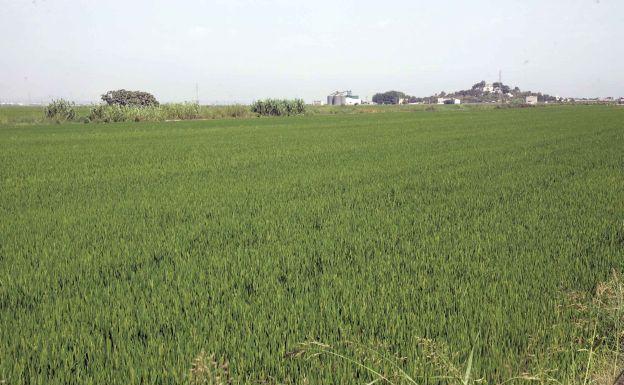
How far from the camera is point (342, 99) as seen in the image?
173625 mm

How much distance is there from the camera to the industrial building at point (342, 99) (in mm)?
172750

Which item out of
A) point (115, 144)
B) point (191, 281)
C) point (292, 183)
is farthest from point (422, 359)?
point (115, 144)

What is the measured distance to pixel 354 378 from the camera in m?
2.73

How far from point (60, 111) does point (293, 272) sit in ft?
146

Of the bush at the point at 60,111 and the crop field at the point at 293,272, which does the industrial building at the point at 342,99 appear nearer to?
the bush at the point at 60,111

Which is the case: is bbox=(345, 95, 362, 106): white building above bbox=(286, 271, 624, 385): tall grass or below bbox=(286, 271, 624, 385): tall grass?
above


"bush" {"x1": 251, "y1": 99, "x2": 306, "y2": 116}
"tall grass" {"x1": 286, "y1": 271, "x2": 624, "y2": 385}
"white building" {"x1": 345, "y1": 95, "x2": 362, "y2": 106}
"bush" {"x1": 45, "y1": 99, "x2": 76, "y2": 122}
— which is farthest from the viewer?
"white building" {"x1": 345, "y1": 95, "x2": 362, "y2": 106}

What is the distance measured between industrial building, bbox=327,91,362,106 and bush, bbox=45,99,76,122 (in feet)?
433

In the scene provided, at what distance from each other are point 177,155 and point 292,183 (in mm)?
6933

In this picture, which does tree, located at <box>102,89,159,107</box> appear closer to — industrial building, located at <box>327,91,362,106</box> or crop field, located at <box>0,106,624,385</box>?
crop field, located at <box>0,106,624,385</box>

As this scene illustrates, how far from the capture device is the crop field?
295cm

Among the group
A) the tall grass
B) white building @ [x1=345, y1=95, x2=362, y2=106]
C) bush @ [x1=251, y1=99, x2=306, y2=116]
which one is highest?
white building @ [x1=345, y1=95, x2=362, y2=106]

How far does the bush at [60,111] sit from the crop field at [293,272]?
1411 inches

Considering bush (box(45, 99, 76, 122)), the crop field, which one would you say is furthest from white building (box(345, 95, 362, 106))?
the crop field
